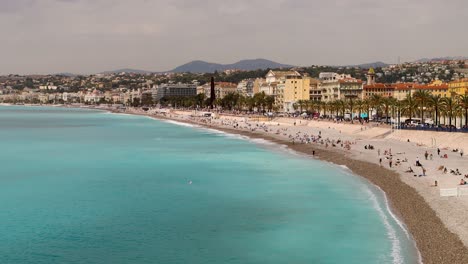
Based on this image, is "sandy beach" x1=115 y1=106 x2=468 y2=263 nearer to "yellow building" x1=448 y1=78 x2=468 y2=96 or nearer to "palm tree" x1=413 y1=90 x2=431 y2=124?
"palm tree" x1=413 y1=90 x2=431 y2=124

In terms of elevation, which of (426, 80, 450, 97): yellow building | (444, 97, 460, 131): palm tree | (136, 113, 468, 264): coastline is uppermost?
(426, 80, 450, 97): yellow building

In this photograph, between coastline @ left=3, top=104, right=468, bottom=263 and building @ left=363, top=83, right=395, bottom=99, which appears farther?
building @ left=363, top=83, right=395, bottom=99

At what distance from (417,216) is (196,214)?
35.5 ft

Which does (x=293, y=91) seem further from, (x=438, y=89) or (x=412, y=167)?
(x=412, y=167)

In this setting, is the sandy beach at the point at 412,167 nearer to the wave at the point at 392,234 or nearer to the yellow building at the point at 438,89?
the wave at the point at 392,234

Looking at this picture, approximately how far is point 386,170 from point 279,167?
10093 mm

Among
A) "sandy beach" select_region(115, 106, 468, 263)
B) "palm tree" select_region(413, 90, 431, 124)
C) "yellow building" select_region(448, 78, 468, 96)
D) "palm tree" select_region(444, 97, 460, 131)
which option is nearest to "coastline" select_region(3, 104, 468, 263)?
"sandy beach" select_region(115, 106, 468, 263)

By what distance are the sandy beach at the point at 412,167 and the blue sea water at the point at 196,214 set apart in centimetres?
97

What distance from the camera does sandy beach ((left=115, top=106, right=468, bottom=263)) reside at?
22.1 meters

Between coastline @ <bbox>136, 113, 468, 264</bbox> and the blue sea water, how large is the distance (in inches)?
21.2

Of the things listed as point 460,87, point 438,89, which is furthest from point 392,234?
point 438,89

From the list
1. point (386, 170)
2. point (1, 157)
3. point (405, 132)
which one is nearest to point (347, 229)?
point (386, 170)

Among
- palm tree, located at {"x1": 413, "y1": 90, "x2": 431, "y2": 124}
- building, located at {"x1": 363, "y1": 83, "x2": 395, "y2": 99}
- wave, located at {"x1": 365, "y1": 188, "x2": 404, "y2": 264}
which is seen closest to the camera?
wave, located at {"x1": 365, "y1": 188, "x2": 404, "y2": 264}

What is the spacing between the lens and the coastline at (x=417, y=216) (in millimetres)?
20094
